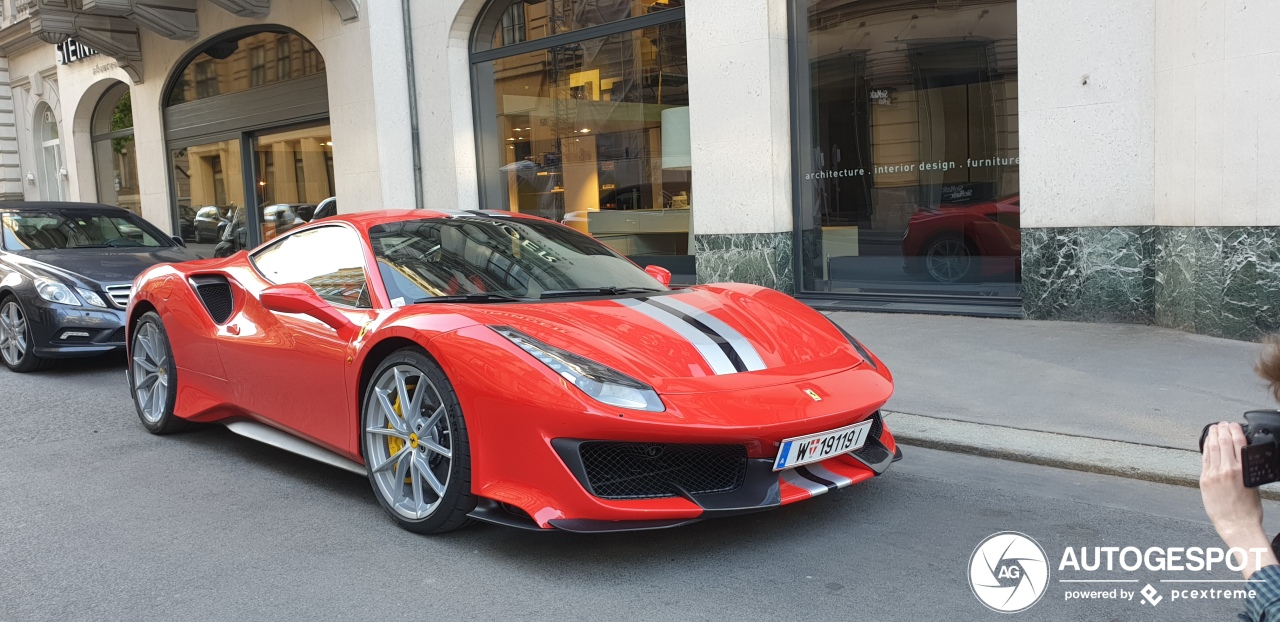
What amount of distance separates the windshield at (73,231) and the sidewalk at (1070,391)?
6.77 meters

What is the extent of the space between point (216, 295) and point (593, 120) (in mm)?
7663

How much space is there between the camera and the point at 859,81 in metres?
10.0

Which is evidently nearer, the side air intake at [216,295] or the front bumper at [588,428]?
the front bumper at [588,428]

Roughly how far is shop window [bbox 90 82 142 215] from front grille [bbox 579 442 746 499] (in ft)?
65.7

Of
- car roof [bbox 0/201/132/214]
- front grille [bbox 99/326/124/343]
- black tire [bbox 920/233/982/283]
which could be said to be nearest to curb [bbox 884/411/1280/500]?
black tire [bbox 920/233/982/283]

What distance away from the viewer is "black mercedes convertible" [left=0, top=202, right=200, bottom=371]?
7.72m

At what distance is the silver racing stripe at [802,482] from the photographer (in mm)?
3516

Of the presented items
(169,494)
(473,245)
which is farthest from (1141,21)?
(169,494)

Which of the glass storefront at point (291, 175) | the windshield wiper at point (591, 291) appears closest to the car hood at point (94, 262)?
the windshield wiper at point (591, 291)

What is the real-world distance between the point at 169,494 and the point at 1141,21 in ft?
24.8

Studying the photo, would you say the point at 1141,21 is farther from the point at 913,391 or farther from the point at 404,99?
the point at 404,99

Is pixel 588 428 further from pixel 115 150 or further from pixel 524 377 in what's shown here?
pixel 115 150

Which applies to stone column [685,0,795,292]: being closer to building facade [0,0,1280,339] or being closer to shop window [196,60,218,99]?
building facade [0,0,1280,339]

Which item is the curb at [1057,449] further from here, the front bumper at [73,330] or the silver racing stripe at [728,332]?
the front bumper at [73,330]
